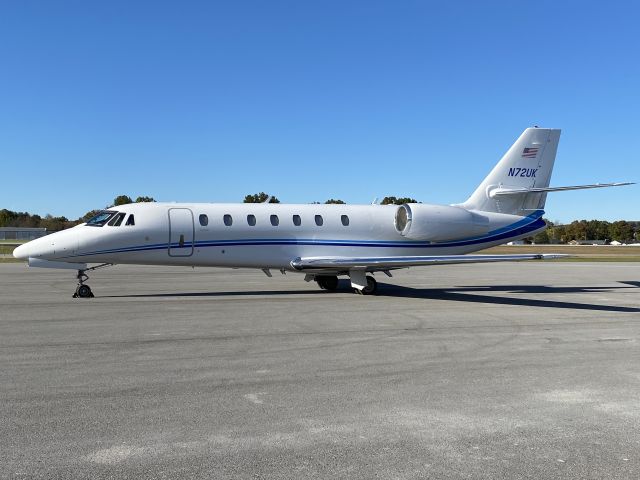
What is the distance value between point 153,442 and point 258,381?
87.4 inches

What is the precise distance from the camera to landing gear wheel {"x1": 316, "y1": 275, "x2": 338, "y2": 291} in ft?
66.8

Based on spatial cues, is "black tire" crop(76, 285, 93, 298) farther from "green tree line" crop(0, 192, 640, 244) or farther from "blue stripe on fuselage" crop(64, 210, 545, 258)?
"green tree line" crop(0, 192, 640, 244)

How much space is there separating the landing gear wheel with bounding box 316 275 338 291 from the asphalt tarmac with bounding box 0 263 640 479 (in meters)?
6.98

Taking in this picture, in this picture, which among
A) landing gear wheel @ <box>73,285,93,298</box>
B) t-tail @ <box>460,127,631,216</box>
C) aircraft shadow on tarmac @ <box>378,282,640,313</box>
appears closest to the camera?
aircraft shadow on tarmac @ <box>378,282,640,313</box>

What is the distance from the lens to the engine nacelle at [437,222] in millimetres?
19859

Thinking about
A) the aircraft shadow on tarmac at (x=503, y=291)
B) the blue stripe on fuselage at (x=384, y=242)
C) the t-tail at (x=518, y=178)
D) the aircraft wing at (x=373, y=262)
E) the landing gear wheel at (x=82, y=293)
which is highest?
the t-tail at (x=518, y=178)

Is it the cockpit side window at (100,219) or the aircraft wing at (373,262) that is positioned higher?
the cockpit side window at (100,219)

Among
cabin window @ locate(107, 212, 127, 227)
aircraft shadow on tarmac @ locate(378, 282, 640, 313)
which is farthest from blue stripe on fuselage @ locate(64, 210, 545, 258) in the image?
aircraft shadow on tarmac @ locate(378, 282, 640, 313)

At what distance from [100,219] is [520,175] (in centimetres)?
1435

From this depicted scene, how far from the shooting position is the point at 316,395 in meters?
6.36

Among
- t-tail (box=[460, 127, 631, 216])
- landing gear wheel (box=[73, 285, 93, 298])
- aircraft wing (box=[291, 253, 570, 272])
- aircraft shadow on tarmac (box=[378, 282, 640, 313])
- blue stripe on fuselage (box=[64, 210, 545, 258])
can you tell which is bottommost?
landing gear wheel (box=[73, 285, 93, 298])

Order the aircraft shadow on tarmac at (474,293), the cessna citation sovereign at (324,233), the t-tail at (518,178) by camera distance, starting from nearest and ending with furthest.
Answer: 1. the aircraft shadow on tarmac at (474,293)
2. the cessna citation sovereign at (324,233)
3. the t-tail at (518,178)

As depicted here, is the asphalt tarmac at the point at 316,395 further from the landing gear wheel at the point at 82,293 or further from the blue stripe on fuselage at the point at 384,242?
the blue stripe on fuselage at the point at 384,242

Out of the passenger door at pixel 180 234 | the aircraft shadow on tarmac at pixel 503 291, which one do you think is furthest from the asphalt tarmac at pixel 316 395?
the passenger door at pixel 180 234
